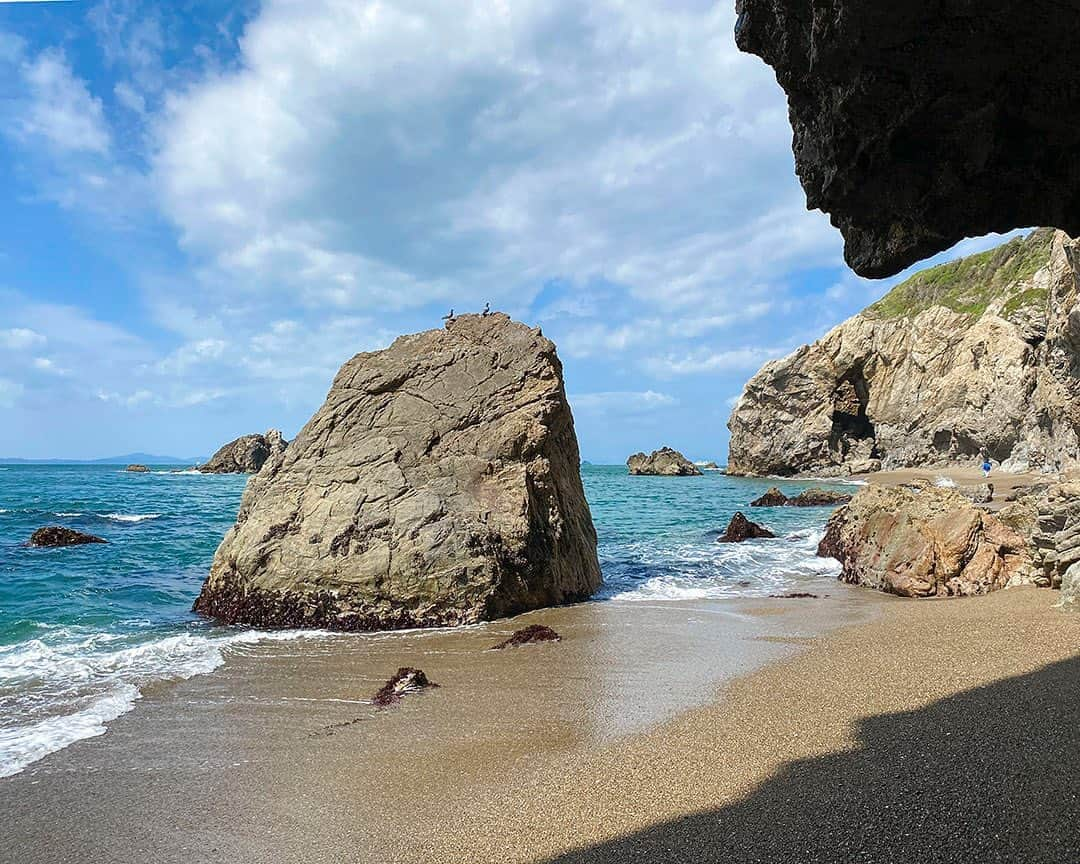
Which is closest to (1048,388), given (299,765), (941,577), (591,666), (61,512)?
(941,577)

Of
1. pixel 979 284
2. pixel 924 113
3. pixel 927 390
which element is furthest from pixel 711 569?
pixel 979 284

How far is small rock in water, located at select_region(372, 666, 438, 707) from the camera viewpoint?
7539 millimetres

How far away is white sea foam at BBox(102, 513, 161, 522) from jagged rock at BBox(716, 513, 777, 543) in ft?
75.7

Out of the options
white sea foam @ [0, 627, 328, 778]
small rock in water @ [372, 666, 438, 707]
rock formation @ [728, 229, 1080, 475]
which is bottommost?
white sea foam @ [0, 627, 328, 778]

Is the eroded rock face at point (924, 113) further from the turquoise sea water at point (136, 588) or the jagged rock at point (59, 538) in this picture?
the jagged rock at point (59, 538)

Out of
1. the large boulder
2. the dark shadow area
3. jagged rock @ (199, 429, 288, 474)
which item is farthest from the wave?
jagged rock @ (199, 429, 288, 474)

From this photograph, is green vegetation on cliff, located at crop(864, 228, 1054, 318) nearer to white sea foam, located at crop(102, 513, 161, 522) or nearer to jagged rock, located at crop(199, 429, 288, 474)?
white sea foam, located at crop(102, 513, 161, 522)

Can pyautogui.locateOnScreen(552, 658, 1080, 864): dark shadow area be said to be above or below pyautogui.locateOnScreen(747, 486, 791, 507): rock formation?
below

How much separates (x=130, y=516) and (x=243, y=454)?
2967 inches

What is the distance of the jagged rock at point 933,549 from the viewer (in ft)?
38.5

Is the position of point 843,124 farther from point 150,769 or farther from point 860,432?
point 860,432

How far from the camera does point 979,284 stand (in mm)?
81875

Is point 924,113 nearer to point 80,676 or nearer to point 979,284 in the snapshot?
point 80,676

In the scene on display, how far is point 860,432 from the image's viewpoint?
72062 mm
